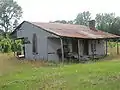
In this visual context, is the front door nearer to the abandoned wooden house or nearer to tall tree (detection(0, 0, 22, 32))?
the abandoned wooden house

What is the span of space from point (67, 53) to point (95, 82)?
51.3 ft

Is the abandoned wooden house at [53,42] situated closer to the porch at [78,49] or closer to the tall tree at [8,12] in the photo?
the porch at [78,49]

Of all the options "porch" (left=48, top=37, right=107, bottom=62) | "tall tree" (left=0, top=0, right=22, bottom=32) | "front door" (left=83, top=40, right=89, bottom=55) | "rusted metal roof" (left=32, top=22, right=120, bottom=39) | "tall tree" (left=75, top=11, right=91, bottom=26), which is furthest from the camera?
"tall tree" (left=75, top=11, right=91, bottom=26)

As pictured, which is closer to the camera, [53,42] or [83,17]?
[53,42]

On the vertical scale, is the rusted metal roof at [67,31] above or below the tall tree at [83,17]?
below

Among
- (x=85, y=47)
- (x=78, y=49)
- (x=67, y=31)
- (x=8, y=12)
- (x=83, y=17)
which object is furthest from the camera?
(x=83, y=17)

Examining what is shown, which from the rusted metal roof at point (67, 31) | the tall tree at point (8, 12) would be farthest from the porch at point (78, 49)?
the tall tree at point (8, 12)

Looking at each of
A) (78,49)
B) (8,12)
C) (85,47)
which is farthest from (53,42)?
(8,12)

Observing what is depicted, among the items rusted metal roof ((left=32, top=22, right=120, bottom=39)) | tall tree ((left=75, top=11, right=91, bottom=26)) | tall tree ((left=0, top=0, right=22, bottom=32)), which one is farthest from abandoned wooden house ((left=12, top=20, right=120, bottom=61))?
tall tree ((left=75, top=11, right=91, bottom=26))

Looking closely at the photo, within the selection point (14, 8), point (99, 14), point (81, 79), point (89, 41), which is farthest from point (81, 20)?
point (81, 79)

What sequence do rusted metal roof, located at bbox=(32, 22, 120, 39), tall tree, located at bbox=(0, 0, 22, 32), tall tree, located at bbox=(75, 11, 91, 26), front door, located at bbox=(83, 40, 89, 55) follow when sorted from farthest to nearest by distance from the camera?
tall tree, located at bbox=(75, 11, 91, 26)
tall tree, located at bbox=(0, 0, 22, 32)
front door, located at bbox=(83, 40, 89, 55)
rusted metal roof, located at bbox=(32, 22, 120, 39)

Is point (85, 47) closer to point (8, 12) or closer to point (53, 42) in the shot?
point (53, 42)

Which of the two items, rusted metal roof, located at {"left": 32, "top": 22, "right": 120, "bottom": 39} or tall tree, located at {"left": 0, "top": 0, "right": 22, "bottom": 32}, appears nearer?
rusted metal roof, located at {"left": 32, "top": 22, "right": 120, "bottom": 39}

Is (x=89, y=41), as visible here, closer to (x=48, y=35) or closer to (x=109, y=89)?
(x=48, y=35)
